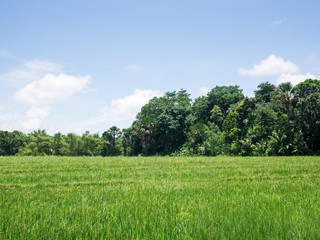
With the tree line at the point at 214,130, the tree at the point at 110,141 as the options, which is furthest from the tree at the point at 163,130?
the tree at the point at 110,141

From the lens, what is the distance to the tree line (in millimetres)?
41188

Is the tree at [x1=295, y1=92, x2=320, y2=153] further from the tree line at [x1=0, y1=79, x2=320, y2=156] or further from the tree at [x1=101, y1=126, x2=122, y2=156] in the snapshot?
the tree at [x1=101, y1=126, x2=122, y2=156]

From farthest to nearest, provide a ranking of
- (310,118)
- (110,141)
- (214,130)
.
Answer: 1. (110,141)
2. (214,130)
3. (310,118)

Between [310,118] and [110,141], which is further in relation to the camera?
[110,141]

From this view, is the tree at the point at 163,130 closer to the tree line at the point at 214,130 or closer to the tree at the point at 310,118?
the tree line at the point at 214,130

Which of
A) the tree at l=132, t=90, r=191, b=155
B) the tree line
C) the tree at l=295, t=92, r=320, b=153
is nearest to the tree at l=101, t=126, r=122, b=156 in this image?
the tree line

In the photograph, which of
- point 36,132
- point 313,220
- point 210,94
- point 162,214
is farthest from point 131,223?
point 36,132

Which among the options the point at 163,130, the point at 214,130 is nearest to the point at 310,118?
the point at 214,130

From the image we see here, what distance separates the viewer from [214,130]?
5497 cm

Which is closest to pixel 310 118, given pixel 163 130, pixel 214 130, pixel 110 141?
pixel 214 130

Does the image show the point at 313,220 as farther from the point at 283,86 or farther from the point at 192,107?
the point at 192,107


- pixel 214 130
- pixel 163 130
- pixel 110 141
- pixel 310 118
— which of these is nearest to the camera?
pixel 310 118

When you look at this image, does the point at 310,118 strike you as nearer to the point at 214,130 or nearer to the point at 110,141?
the point at 214,130

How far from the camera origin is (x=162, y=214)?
209 inches
